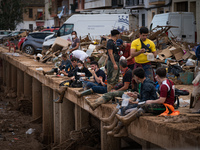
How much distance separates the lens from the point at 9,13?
53.6 m

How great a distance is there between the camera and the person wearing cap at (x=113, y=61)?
8.87 meters

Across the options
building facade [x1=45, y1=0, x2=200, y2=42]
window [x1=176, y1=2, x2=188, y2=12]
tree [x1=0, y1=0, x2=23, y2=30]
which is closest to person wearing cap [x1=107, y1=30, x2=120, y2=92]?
building facade [x1=45, y1=0, x2=200, y2=42]

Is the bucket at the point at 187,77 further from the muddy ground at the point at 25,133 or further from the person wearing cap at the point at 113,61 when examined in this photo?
the person wearing cap at the point at 113,61

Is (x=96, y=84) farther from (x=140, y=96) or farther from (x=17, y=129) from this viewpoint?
(x=17, y=129)

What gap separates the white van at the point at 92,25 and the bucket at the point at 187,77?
1248 centimetres

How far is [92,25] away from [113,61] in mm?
15698

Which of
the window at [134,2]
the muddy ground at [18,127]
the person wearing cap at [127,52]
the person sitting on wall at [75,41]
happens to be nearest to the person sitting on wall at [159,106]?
the muddy ground at [18,127]

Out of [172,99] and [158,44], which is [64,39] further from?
[172,99]

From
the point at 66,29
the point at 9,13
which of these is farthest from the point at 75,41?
the point at 9,13

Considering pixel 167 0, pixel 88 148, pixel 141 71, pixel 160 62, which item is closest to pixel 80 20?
pixel 167 0

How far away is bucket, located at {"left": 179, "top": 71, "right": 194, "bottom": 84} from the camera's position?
38.2 ft

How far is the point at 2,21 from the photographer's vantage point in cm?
5375

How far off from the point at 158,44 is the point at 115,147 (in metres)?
8.01

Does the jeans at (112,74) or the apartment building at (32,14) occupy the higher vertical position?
the apartment building at (32,14)
